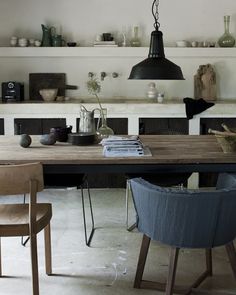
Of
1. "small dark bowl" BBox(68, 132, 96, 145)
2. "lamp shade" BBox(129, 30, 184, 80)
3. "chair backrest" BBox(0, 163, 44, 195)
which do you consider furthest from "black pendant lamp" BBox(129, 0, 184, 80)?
"chair backrest" BBox(0, 163, 44, 195)

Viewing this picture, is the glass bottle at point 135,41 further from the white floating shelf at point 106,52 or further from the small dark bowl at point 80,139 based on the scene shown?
the small dark bowl at point 80,139

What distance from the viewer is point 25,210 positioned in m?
2.90

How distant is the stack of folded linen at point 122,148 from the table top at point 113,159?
55mm

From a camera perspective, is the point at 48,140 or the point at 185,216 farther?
the point at 48,140

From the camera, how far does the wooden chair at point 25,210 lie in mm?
2518

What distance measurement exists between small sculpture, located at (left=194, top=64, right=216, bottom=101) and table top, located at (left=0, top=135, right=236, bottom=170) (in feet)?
6.88

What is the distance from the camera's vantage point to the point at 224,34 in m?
5.58

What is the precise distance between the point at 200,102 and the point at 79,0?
6.17 ft

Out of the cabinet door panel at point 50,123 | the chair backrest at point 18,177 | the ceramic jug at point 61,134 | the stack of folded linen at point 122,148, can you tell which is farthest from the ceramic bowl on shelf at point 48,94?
the chair backrest at point 18,177

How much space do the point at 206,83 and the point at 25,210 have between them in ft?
10.8

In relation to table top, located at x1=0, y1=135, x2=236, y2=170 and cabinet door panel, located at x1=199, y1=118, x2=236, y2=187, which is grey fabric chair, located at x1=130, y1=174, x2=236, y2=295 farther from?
cabinet door panel, located at x1=199, y1=118, x2=236, y2=187

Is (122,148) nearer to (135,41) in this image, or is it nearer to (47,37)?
(135,41)

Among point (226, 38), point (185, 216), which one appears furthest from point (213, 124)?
point (185, 216)

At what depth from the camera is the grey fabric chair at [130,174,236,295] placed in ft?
7.65
